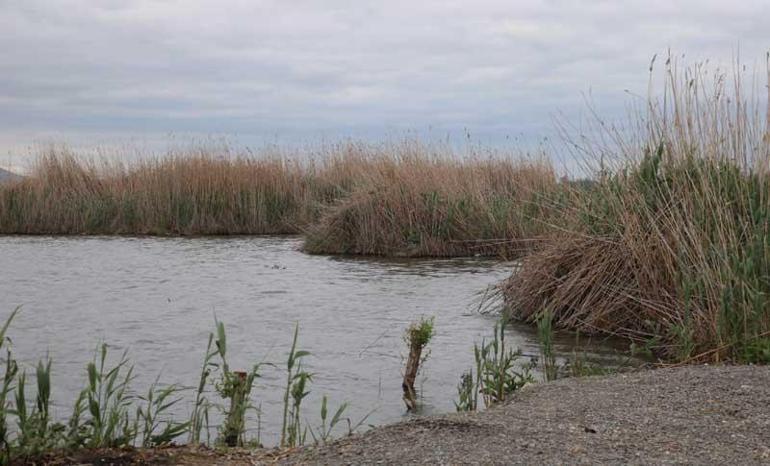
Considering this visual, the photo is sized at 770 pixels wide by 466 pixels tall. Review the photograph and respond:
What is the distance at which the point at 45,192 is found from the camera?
65.2ft

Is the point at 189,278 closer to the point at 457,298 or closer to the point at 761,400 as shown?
the point at 457,298

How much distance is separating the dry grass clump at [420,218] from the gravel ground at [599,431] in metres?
9.11

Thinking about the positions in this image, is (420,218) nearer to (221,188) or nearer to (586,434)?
(221,188)

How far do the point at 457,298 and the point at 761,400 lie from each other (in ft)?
17.8

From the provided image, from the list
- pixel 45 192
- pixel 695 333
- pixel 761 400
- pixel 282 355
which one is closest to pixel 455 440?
pixel 761 400

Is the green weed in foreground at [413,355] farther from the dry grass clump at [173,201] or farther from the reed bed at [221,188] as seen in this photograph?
the dry grass clump at [173,201]

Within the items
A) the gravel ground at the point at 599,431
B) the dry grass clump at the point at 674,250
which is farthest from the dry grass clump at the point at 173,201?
the gravel ground at the point at 599,431

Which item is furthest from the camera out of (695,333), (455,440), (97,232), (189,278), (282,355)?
(97,232)

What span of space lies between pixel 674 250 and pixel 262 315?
368 centimetres

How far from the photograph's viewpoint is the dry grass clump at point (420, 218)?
14.2m

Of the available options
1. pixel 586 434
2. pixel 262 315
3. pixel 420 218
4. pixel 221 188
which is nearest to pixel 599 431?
pixel 586 434

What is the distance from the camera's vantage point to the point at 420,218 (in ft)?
47.3

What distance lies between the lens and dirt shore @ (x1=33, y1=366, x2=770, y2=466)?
3443 millimetres

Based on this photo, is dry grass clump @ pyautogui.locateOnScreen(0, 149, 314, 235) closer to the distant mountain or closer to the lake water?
the distant mountain
